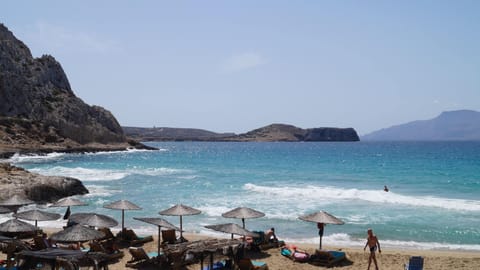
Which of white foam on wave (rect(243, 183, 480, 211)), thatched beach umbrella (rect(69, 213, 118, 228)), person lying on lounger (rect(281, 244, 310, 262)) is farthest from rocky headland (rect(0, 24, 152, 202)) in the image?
person lying on lounger (rect(281, 244, 310, 262))

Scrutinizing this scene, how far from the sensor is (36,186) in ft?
90.7

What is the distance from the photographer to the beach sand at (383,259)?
15141 mm

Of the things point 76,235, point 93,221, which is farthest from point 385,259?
point 76,235

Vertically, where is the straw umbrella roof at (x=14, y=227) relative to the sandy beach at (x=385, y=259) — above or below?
above

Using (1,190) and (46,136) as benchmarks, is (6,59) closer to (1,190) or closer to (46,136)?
(46,136)

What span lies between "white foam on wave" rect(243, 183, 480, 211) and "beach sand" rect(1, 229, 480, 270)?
1283 centimetres

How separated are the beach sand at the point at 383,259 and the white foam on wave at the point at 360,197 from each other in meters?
12.8

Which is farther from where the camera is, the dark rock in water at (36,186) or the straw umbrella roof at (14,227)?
the dark rock in water at (36,186)

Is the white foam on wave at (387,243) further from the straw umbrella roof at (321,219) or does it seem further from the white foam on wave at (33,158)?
the white foam on wave at (33,158)

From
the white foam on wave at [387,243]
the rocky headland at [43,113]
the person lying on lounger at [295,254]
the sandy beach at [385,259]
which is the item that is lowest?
the white foam on wave at [387,243]

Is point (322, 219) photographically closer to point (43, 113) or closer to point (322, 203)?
point (322, 203)

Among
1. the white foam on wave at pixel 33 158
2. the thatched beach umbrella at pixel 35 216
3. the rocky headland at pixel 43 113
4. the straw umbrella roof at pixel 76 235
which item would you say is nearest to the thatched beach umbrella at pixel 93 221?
the thatched beach umbrella at pixel 35 216

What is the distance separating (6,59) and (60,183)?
78.1m

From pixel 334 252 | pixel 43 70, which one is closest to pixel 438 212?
pixel 334 252
